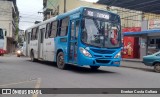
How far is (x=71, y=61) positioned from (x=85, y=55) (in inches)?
51.9

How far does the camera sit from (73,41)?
16.0 meters

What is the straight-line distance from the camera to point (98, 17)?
51.5 feet

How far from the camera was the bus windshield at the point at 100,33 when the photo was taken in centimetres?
1520

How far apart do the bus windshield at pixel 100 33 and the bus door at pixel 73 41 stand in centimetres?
62

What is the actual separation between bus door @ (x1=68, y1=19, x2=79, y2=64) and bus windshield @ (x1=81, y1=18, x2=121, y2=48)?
2.04ft

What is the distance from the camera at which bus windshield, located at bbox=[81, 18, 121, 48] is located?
1520 centimetres

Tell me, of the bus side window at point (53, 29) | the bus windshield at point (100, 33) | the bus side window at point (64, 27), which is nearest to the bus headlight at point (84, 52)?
the bus windshield at point (100, 33)

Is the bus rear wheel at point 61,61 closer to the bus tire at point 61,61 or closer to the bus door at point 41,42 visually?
the bus tire at point 61,61

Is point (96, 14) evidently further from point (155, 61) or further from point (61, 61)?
point (155, 61)

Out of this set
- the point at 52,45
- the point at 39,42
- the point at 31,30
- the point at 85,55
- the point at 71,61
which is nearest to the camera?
the point at 85,55

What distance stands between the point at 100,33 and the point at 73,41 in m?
1.54

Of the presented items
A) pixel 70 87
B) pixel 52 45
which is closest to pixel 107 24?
pixel 52 45

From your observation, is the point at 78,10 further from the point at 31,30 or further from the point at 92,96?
the point at 31,30

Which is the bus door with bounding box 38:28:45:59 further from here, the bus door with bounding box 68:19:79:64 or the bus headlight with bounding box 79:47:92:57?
the bus headlight with bounding box 79:47:92:57
